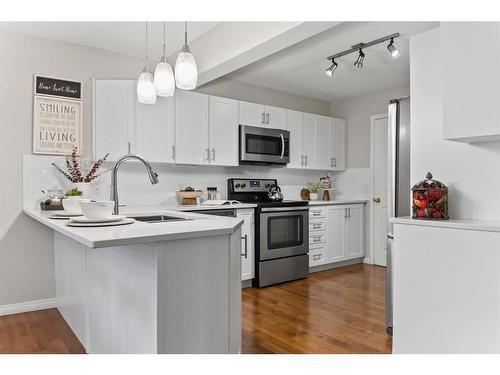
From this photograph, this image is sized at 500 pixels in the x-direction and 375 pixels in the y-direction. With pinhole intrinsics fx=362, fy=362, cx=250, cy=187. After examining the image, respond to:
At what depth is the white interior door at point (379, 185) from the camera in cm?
487

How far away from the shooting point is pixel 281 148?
4.42m

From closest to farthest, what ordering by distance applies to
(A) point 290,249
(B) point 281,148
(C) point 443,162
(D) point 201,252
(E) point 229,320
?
(D) point 201,252, (E) point 229,320, (C) point 443,162, (A) point 290,249, (B) point 281,148

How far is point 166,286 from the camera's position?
1486 millimetres

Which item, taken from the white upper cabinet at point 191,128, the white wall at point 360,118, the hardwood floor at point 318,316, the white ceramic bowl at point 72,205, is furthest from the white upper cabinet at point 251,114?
the white ceramic bowl at point 72,205

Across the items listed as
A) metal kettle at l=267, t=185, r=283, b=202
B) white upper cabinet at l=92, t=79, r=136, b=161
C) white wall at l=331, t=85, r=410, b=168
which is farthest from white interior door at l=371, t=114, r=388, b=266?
white upper cabinet at l=92, t=79, r=136, b=161

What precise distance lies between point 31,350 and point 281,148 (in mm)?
3140

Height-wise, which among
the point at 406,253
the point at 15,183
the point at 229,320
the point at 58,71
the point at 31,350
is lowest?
the point at 31,350

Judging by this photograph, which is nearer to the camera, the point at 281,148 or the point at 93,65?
the point at 93,65

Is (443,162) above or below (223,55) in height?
below

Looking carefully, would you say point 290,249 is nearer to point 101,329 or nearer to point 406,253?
point 406,253

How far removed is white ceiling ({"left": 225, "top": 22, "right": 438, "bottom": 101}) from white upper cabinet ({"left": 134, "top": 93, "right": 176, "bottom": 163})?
3.47 ft

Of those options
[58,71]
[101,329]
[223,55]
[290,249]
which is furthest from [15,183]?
[290,249]

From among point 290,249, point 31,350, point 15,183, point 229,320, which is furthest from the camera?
point 290,249

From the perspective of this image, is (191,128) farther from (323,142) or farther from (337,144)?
(337,144)
